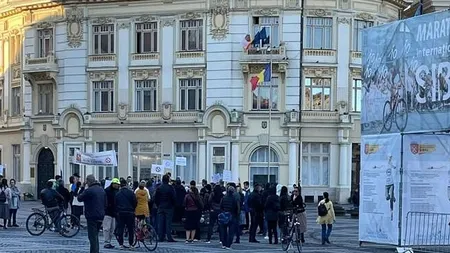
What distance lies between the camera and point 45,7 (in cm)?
6088

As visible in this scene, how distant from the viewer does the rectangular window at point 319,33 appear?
56.0 m


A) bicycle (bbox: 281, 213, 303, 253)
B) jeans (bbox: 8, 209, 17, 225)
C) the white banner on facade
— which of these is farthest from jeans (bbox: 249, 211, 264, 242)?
the white banner on facade

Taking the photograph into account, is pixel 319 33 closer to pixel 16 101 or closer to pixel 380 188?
pixel 16 101

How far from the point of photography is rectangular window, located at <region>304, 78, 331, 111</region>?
5591cm

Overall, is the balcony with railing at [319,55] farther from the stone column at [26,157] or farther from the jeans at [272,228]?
the jeans at [272,228]

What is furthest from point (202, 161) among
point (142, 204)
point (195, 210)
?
point (142, 204)

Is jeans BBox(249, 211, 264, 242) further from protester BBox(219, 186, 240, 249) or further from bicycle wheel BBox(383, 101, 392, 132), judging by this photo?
bicycle wheel BBox(383, 101, 392, 132)

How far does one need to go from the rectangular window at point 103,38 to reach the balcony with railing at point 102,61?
320 millimetres

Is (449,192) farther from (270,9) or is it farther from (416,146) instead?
(270,9)

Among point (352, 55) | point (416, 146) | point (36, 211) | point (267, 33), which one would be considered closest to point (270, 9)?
point (267, 33)

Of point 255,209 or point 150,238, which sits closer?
point 150,238

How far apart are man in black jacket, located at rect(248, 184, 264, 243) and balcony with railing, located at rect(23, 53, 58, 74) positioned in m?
30.1

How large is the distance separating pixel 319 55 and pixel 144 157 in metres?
11.5

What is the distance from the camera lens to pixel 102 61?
192 feet
